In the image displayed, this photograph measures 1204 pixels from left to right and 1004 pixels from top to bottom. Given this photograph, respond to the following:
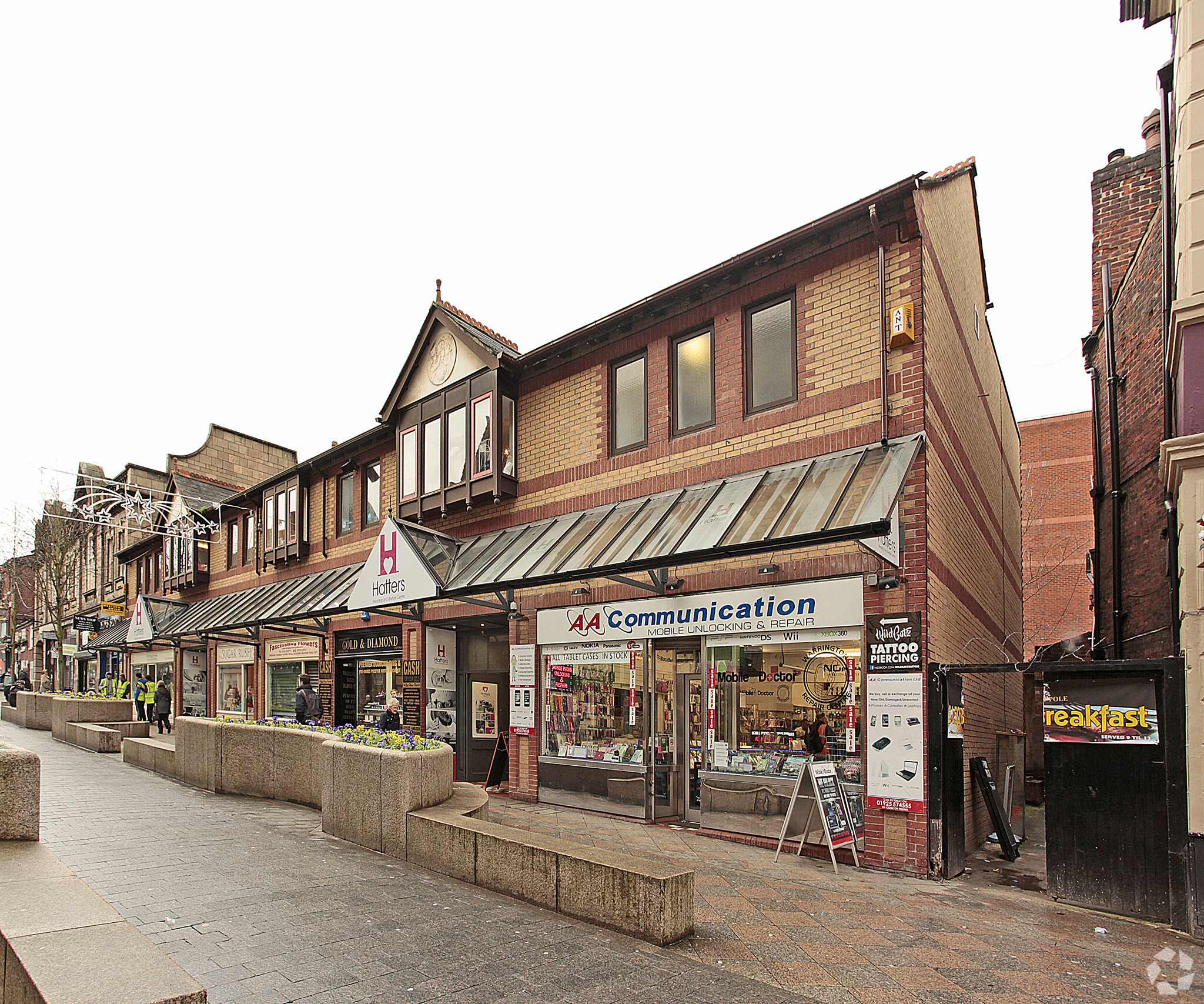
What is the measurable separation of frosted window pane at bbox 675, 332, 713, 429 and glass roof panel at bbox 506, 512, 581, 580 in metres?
2.20

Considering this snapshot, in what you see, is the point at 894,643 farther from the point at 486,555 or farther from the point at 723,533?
the point at 486,555

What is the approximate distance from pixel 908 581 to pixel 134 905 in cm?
762

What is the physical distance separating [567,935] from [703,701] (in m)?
4.89

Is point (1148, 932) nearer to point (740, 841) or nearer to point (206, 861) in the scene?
point (740, 841)

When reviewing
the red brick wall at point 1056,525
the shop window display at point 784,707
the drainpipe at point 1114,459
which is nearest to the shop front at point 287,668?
the shop window display at point 784,707

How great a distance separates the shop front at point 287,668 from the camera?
19312mm

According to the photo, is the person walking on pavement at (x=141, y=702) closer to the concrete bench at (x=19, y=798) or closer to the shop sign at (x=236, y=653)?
A: the shop sign at (x=236, y=653)

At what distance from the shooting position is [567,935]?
18.8 ft

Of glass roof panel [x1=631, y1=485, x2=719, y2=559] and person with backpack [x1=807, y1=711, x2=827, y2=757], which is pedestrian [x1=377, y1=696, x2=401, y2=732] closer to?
glass roof panel [x1=631, y1=485, x2=719, y2=559]

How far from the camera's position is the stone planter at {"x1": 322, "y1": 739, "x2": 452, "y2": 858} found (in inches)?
310

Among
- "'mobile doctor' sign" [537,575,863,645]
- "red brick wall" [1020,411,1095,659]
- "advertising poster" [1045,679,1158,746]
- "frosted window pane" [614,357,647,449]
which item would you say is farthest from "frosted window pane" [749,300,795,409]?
"red brick wall" [1020,411,1095,659]

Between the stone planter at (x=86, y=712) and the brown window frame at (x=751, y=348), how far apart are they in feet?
61.3

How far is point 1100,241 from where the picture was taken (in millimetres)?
14508

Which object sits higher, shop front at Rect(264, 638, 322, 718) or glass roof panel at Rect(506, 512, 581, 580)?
glass roof panel at Rect(506, 512, 581, 580)
